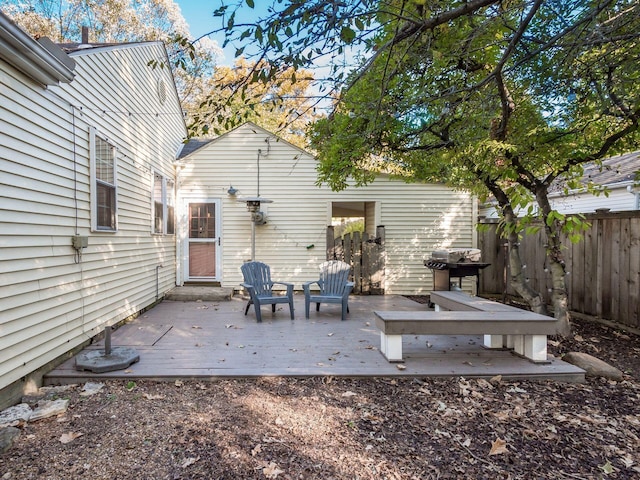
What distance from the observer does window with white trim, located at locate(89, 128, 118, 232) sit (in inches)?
164

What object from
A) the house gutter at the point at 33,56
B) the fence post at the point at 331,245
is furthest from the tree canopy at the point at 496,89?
the fence post at the point at 331,245

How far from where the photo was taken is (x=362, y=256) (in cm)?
747

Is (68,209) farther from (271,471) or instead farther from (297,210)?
(297,210)

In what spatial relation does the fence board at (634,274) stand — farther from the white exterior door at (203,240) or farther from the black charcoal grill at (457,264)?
the white exterior door at (203,240)

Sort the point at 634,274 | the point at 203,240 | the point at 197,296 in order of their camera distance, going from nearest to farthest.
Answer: the point at 634,274 → the point at 197,296 → the point at 203,240

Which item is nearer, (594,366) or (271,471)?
(271,471)

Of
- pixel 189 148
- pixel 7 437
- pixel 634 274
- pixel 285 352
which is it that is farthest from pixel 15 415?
pixel 189 148

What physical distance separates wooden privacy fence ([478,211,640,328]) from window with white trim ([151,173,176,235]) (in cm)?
673

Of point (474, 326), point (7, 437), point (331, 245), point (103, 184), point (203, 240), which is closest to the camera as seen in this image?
point (7, 437)

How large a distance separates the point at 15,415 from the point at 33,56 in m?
2.75

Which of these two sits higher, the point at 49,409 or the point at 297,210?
the point at 297,210

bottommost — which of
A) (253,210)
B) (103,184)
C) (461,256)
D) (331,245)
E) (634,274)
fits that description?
(634,274)

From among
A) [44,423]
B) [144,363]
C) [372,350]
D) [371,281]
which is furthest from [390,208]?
[44,423]

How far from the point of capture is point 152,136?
249 inches
